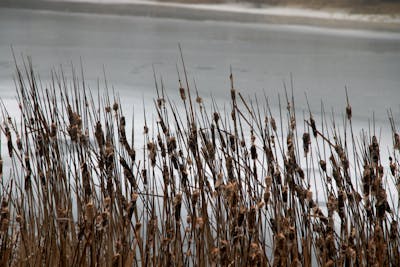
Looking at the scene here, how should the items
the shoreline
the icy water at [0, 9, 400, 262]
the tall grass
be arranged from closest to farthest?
the tall grass, the icy water at [0, 9, 400, 262], the shoreline

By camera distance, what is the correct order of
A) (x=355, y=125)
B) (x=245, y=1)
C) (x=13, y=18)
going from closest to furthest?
(x=355, y=125) < (x=13, y=18) < (x=245, y=1)

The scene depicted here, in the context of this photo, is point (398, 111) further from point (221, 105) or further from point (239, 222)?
point (239, 222)

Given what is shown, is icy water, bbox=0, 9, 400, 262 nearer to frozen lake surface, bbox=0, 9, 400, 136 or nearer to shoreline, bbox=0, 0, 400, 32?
frozen lake surface, bbox=0, 9, 400, 136

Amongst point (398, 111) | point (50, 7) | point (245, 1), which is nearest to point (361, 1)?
point (245, 1)

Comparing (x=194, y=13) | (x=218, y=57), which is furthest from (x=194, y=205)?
(x=194, y=13)

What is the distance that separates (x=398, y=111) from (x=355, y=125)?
87 cm

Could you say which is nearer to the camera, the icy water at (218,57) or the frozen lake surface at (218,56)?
the icy water at (218,57)

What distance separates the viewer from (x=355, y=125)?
252 inches

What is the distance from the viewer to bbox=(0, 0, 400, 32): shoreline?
585 inches

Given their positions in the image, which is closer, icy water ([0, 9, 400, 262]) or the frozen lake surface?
icy water ([0, 9, 400, 262])

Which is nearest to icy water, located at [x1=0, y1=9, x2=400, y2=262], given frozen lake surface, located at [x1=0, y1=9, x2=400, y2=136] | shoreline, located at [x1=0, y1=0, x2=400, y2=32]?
frozen lake surface, located at [x1=0, y1=9, x2=400, y2=136]

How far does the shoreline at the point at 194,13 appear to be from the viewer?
14859mm

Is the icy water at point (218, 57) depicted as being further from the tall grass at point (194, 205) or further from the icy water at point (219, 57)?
the tall grass at point (194, 205)

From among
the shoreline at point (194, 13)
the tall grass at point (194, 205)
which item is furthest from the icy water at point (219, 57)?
the tall grass at point (194, 205)
